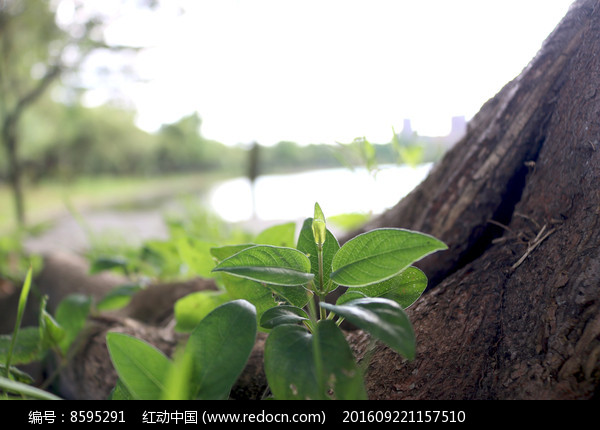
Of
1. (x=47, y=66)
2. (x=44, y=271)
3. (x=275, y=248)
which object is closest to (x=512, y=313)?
(x=275, y=248)

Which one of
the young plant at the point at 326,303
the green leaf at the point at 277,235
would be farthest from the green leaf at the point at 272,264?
the green leaf at the point at 277,235

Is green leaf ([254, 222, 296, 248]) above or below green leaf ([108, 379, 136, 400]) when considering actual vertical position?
above

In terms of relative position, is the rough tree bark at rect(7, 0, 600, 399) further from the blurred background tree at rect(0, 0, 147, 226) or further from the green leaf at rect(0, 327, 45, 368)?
the blurred background tree at rect(0, 0, 147, 226)

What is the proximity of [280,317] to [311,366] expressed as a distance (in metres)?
0.03

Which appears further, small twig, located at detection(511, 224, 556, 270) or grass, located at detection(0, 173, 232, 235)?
grass, located at detection(0, 173, 232, 235)

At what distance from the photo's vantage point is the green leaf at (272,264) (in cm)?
18

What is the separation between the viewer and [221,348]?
0.57 feet

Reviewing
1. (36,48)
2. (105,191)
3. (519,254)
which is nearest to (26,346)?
(519,254)

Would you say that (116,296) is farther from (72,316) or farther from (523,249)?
(523,249)

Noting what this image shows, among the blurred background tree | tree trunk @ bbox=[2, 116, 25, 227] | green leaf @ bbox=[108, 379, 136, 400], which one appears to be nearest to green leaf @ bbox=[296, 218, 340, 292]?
green leaf @ bbox=[108, 379, 136, 400]

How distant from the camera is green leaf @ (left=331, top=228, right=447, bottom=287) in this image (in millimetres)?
175

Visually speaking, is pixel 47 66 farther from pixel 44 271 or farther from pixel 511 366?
pixel 511 366

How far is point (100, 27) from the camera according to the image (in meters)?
2.05
